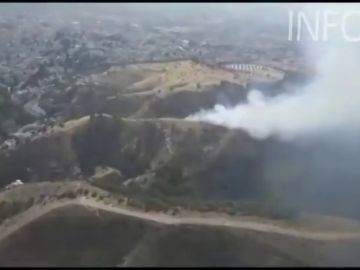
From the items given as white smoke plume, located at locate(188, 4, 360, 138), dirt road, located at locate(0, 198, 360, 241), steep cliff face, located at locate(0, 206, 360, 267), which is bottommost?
steep cliff face, located at locate(0, 206, 360, 267)

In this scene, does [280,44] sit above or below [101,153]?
above

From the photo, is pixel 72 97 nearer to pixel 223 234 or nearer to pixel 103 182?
pixel 103 182

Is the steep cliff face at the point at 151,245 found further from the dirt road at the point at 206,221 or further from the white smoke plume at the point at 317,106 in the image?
the white smoke plume at the point at 317,106

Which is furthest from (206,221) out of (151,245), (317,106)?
(317,106)

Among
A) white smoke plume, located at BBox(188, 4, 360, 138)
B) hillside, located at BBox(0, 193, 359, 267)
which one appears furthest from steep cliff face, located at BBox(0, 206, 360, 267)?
white smoke plume, located at BBox(188, 4, 360, 138)

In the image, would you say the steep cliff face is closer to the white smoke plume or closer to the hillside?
the hillside

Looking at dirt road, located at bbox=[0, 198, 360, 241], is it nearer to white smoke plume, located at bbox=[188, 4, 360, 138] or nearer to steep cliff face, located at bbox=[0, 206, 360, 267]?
steep cliff face, located at bbox=[0, 206, 360, 267]

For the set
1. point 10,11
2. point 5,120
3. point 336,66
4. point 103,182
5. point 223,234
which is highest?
point 10,11

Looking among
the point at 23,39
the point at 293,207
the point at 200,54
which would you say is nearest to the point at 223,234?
the point at 293,207

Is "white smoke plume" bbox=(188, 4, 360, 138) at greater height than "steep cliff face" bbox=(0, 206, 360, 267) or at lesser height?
greater
